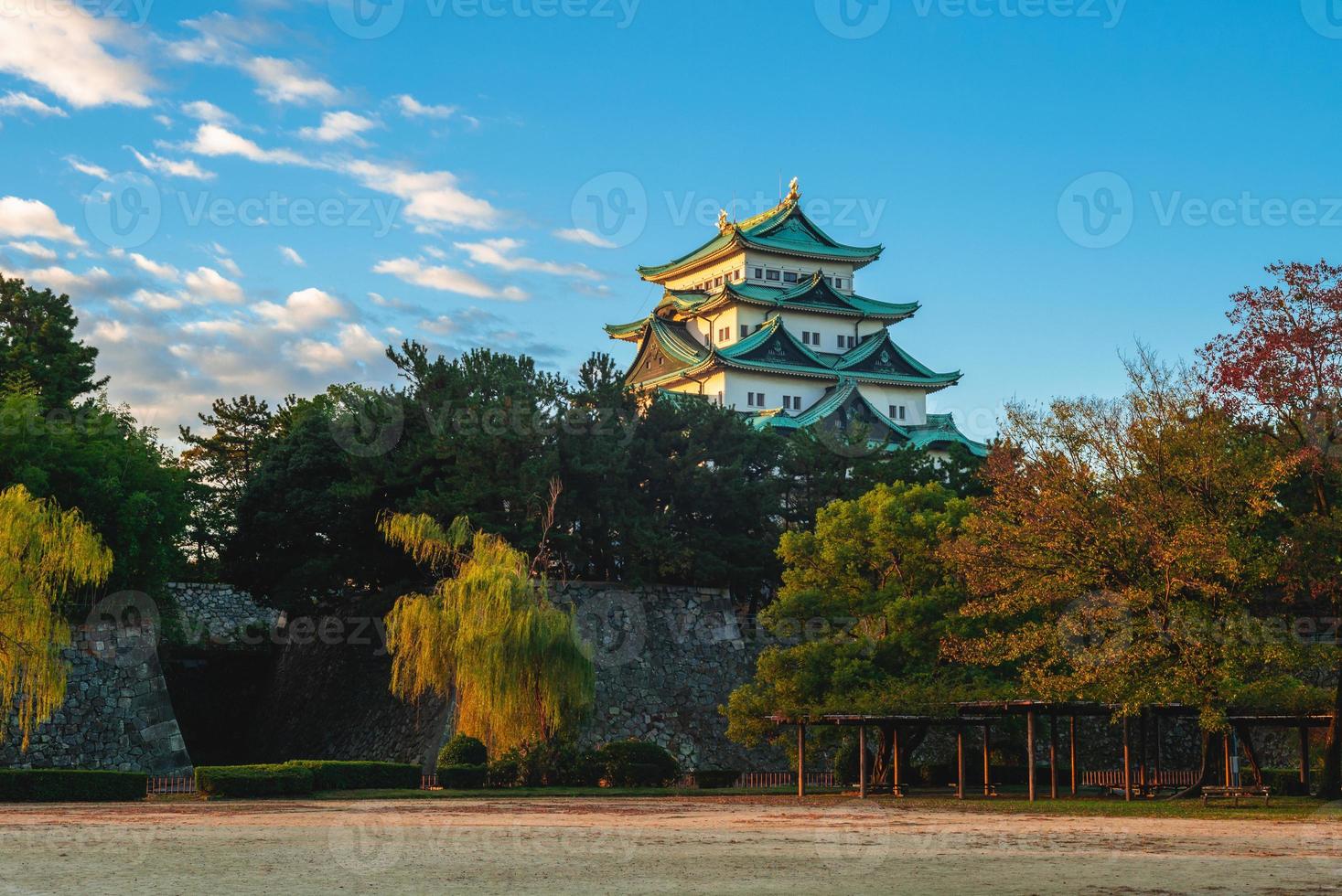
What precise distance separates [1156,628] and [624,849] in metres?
13.5

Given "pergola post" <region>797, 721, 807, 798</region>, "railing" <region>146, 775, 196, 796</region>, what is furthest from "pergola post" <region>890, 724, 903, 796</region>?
"railing" <region>146, 775, 196, 796</region>

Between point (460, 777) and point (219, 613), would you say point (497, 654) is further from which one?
point (219, 613)

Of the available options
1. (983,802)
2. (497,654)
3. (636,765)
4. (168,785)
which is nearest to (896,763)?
(983,802)

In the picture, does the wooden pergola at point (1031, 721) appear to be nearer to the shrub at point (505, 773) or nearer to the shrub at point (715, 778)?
the shrub at point (715, 778)

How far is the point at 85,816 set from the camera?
21.8 metres

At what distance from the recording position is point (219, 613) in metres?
47.0

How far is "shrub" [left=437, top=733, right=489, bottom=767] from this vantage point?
30.6 m

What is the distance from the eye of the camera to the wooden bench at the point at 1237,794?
2525 centimetres

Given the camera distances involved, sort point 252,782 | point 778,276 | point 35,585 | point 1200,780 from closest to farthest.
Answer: point 35,585 < point 252,782 < point 1200,780 < point 778,276

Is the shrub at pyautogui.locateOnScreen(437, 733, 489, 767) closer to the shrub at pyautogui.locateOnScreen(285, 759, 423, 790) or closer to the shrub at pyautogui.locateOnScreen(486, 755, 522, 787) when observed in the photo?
the shrub at pyautogui.locateOnScreen(486, 755, 522, 787)

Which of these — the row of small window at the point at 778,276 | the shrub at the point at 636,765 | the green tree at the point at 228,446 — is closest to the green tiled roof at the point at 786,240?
the row of small window at the point at 778,276

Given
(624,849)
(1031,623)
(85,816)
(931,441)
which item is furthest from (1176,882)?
(931,441)

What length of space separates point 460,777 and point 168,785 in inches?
250

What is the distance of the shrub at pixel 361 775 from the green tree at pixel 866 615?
7.58m
